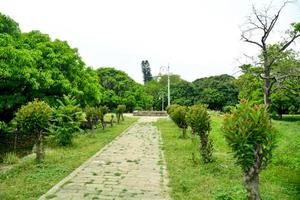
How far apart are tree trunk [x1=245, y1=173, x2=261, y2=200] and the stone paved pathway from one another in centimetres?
176

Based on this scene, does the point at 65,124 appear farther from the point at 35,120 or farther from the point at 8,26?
the point at 8,26

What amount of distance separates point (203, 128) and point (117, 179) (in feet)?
13.4

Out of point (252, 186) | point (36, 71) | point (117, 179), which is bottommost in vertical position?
point (117, 179)

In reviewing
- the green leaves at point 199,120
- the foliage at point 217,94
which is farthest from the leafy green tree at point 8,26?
the foliage at point 217,94

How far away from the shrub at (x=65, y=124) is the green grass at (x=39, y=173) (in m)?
0.97

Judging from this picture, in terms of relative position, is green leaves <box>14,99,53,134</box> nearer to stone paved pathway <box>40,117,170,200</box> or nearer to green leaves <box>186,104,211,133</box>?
stone paved pathway <box>40,117,170,200</box>

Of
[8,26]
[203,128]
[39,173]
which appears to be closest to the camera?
[39,173]

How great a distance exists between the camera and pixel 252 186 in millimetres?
6246

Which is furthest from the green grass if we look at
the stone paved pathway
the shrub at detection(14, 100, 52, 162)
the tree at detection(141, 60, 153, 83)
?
the tree at detection(141, 60, 153, 83)

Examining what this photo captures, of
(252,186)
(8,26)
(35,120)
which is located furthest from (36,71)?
(252,186)

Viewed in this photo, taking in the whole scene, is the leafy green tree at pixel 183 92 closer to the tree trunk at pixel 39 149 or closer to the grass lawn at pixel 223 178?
the grass lawn at pixel 223 178

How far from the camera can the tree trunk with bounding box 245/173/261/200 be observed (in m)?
6.16

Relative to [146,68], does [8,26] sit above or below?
below

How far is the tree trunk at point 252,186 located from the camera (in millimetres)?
6156
